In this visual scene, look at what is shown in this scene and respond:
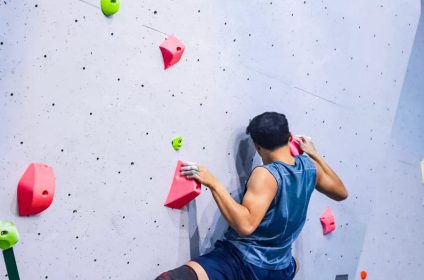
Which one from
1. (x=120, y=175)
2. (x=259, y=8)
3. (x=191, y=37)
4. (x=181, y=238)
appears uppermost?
(x=259, y=8)

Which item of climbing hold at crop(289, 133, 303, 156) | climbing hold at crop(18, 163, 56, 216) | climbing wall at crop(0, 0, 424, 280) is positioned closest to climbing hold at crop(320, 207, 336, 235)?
climbing wall at crop(0, 0, 424, 280)

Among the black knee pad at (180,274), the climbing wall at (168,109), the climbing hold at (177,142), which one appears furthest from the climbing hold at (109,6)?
the black knee pad at (180,274)

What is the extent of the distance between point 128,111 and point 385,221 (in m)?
1.95

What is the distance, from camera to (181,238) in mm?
1921

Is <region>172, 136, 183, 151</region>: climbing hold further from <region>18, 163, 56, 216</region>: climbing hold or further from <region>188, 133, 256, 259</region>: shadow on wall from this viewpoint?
<region>18, 163, 56, 216</region>: climbing hold

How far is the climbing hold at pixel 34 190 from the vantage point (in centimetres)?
146

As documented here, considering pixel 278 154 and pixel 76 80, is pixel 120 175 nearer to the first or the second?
pixel 76 80

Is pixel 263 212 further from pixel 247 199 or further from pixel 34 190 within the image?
pixel 34 190

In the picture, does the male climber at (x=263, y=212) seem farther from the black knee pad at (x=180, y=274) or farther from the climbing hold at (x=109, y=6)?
the climbing hold at (x=109, y=6)

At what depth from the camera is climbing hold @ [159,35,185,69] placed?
69.2 inches

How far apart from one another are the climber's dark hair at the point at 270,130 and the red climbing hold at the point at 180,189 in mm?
306

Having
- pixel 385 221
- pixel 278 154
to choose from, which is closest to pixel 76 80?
pixel 278 154

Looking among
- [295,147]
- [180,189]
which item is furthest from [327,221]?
[180,189]

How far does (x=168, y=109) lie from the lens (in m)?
1.82
